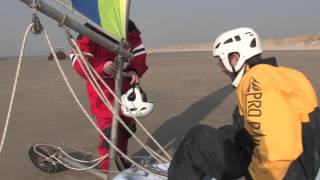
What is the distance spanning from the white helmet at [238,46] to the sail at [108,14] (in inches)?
29.3

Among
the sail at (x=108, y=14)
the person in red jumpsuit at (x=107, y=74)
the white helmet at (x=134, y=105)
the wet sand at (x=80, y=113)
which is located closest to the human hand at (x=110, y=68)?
the person in red jumpsuit at (x=107, y=74)

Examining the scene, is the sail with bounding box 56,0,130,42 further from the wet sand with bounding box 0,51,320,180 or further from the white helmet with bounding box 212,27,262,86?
the wet sand with bounding box 0,51,320,180

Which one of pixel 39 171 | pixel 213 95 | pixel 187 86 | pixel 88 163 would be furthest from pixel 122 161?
pixel 187 86

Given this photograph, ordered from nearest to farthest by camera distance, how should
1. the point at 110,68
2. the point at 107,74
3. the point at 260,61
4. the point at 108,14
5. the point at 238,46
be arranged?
the point at 260,61 → the point at 238,46 → the point at 108,14 → the point at 110,68 → the point at 107,74

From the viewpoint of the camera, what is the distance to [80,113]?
26.3 feet

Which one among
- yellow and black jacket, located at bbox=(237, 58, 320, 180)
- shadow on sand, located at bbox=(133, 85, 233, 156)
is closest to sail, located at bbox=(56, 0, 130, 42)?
yellow and black jacket, located at bbox=(237, 58, 320, 180)

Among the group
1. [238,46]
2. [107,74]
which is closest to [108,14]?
[107,74]

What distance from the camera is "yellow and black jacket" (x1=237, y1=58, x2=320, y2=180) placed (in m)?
2.42

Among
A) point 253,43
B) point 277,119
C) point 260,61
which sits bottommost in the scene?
point 277,119

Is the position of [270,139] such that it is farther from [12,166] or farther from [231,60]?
[12,166]

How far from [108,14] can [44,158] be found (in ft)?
6.36

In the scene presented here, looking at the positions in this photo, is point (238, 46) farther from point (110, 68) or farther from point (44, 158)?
point (44, 158)

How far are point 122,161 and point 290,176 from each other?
6.26 ft

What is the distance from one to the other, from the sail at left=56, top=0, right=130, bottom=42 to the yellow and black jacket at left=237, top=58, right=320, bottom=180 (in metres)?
1.18
